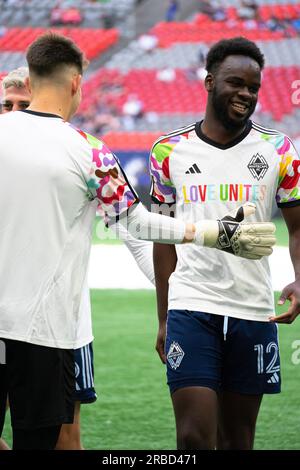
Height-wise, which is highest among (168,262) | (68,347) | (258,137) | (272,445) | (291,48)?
(291,48)

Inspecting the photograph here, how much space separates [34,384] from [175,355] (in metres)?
0.97

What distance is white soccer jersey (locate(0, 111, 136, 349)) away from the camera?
3154 millimetres

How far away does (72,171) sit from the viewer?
125 inches

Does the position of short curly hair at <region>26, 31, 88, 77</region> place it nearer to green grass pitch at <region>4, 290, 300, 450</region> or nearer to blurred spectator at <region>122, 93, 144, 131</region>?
green grass pitch at <region>4, 290, 300, 450</region>

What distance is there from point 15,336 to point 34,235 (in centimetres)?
39

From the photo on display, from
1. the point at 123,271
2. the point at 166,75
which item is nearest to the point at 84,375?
the point at 123,271

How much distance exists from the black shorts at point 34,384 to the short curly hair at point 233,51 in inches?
68.0

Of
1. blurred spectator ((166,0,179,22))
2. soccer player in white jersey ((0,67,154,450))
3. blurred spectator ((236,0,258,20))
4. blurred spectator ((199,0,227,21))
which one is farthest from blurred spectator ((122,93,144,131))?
soccer player in white jersey ((0,67,154,450))

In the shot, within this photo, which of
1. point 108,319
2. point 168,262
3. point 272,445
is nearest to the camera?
point 168,262

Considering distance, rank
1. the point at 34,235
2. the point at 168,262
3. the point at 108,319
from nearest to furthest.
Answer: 1. the point at 34,235
2. the point at 168,262
3. the point at 108,319

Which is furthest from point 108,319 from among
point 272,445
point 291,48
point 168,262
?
point 291,48

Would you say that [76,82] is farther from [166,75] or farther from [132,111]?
[166,75]

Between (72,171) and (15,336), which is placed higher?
(72,171)

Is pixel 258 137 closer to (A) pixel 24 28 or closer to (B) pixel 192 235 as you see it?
(B) pixel 192 235
